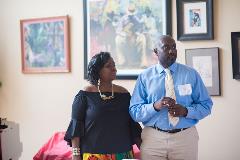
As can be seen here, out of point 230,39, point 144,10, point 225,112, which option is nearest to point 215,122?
point 225,112

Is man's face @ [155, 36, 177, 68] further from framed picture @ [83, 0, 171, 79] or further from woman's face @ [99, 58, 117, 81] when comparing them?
framed picture @ [83, 0, 171, 79]

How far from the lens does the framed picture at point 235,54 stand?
8.82ft

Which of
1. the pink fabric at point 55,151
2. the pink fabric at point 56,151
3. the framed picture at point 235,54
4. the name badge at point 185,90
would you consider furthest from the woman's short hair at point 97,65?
the framed picture at point 235,54

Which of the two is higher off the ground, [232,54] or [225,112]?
[232,54]

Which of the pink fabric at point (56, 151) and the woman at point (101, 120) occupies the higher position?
the woman at point (101, 120)

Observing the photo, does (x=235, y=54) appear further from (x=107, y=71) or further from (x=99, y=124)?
(x=99, y=124)

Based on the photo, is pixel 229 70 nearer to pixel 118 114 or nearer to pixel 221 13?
pixel 221 13

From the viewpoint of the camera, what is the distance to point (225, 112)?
2766 millimetres

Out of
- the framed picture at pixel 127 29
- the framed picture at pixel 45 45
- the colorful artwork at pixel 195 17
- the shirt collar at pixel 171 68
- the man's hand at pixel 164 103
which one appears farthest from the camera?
the framed picture at pixel 45 45

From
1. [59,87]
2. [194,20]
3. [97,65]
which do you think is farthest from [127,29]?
[97,65]

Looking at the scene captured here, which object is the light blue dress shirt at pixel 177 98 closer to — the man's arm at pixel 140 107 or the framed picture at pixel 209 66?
the man's arm at pixel 140 107

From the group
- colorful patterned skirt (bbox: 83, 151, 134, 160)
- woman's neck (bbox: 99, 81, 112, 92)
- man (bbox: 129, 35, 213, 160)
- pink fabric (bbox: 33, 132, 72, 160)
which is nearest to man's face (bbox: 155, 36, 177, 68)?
man (bbox: 129, 35, 213, 160)

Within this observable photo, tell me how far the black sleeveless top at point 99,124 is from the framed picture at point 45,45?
1.24m

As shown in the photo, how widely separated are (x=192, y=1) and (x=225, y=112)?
95 centimetres
